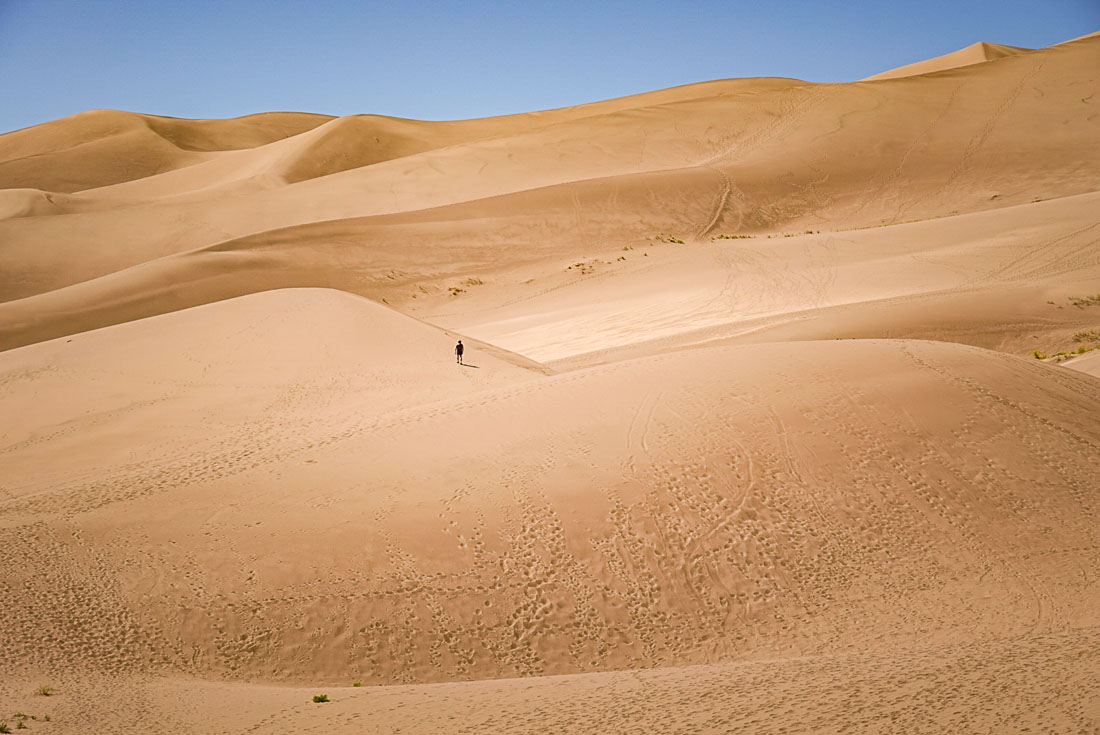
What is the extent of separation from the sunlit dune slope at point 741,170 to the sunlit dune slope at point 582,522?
24958 millimetres

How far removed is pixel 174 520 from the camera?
388 inches

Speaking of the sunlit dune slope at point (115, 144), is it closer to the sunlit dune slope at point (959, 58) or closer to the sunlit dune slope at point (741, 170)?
the sunlit dune slope at point (741, 170)

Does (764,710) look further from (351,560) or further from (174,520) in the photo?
(174,520)

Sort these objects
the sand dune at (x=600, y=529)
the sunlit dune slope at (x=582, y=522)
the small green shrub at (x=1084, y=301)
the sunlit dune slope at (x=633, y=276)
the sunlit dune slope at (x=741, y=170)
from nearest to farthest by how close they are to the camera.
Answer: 1. the sand dune at (x=600, y=529)
2. the sunlit dune slope at (x=582, y=522)
3. the sunlit dune slope at (x=633, y=276)
4. the small green shrub at (x=1084, y=301)
5. the sunlit dune slope at (x=741, y=170)

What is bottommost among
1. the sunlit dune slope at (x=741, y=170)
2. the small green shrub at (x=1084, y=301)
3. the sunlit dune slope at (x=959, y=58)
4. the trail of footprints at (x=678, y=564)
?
the trail of footprints at (x=678, y=564)

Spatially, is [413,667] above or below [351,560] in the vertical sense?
below

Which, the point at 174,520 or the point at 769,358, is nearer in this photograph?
the point at 174,520

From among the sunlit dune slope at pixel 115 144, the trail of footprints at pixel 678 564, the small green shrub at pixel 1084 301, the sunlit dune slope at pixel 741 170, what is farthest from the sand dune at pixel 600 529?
the sunlit dune slope at pixel 115 144

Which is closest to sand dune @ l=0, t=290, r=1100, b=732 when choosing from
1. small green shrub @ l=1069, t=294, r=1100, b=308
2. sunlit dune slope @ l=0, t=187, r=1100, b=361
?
sunlit dune slope @ l=0, t=187, r=1100, b=361

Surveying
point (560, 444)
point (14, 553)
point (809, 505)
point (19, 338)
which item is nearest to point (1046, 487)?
point (809, 505)

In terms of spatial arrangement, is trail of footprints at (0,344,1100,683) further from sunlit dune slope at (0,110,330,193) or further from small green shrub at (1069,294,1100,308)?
sunlit dune slope at (0,110,330,193)

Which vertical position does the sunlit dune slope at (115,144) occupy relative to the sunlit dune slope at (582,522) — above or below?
above

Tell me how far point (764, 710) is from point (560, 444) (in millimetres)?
6252

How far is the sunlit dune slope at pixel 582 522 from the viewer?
838 centimetres
